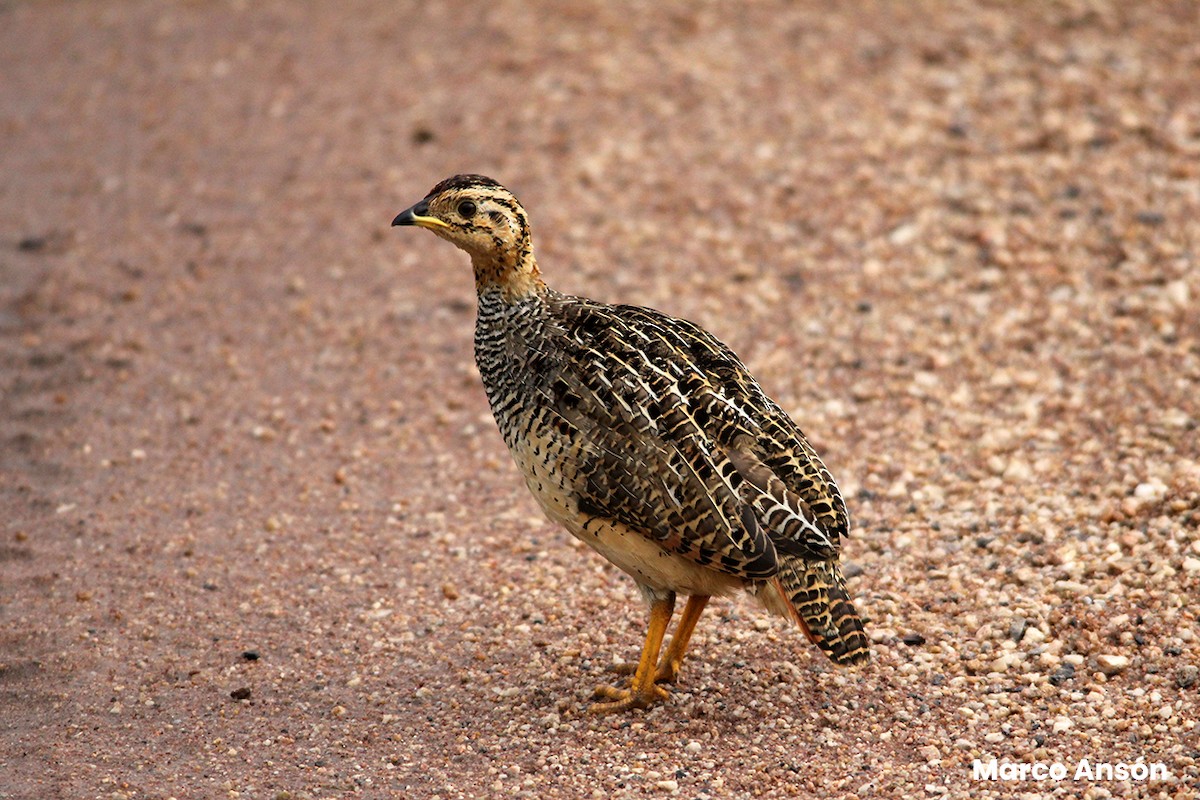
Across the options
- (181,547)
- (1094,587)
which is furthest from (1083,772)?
(181,547)

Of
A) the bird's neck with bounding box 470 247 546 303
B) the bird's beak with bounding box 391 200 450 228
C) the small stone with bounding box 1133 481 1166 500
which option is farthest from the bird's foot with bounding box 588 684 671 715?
the small stone with bounding box 1133 481 1166 500

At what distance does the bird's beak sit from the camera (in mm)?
6590

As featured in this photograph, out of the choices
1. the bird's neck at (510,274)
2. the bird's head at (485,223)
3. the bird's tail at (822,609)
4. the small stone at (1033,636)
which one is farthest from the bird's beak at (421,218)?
the small stone at (1033,636)

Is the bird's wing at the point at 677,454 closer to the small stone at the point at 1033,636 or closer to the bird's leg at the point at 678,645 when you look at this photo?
the bird's leg at the point at 678,645

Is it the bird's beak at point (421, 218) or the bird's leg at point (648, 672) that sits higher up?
the bird's beak at point (421, 218)

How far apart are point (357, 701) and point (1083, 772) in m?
3.36

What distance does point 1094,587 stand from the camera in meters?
7.07

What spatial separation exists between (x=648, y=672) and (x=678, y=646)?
263 millimetres

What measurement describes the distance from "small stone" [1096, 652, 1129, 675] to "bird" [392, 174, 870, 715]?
140cm

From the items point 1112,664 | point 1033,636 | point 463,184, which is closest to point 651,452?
point 463,184

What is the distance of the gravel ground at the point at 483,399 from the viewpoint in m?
6.33

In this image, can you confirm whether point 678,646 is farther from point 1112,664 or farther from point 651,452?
point 1112,664

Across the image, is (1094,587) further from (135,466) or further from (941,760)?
(135,466)

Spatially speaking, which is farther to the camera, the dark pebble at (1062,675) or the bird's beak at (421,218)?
the bird's beak at (421,218)
